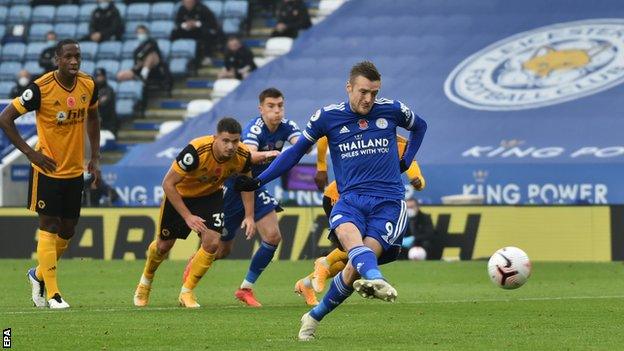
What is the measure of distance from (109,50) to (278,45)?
167 inches

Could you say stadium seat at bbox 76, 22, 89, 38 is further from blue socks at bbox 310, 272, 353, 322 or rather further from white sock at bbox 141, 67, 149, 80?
blue socks at bbox 310, 272, 353, 322

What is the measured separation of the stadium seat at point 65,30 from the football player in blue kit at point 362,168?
24486mm

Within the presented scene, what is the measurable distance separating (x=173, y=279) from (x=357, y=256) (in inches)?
363

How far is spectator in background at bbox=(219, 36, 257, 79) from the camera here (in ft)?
102

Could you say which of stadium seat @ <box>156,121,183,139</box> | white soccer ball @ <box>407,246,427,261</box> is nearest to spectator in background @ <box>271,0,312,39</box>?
stadium seat @ <box>156,121,183,139</box>

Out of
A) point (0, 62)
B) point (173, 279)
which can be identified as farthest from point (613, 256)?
point (0, 62)

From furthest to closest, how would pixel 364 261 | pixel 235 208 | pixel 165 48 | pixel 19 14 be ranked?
pixel 19 14 < pixel 165 48 < pixel 235 208 < pixel 364 261

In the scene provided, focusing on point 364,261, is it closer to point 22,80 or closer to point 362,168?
point 362,168

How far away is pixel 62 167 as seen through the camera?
13578 millimetres

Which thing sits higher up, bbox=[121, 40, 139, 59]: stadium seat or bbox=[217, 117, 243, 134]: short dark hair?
bbox=[217, 117, 243, 134]: short dark hair

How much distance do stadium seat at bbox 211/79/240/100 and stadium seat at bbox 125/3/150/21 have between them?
3726 mm

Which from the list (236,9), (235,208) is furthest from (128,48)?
(235,208)

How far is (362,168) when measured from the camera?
36.1 ft

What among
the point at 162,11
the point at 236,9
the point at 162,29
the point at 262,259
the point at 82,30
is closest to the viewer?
the point at 262,259
